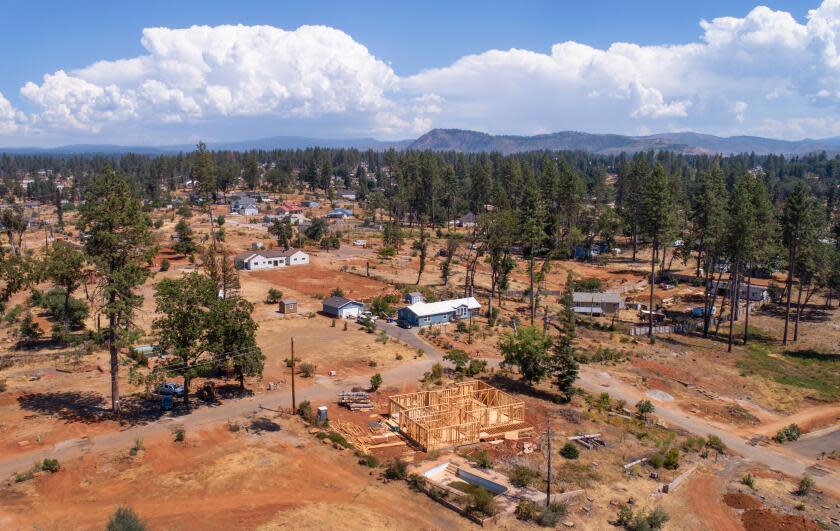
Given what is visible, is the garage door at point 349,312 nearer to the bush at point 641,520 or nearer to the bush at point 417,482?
the bush at point 417,482

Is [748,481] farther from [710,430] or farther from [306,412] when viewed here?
[306,412]

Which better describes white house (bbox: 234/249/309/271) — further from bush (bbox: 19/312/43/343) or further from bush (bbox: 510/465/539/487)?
bush (bbox: 510/465/539/487)

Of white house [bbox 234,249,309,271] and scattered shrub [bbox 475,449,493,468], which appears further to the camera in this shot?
white house [bbox 234,249,309,271]

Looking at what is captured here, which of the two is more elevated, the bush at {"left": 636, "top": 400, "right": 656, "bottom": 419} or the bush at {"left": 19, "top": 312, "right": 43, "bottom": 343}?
the bush at {"left": 19, "top": 312, "right": 43, "bottom": 343}

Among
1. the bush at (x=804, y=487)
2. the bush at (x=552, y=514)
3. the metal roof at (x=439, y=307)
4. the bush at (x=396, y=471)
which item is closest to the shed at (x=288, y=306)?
the metal roof at (x=439, y=307)

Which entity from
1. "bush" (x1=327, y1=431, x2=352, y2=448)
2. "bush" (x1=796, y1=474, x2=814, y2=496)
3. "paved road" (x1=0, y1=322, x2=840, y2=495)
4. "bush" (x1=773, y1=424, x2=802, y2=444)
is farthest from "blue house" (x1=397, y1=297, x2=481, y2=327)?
"bush" (x1=796, y1=474, x2=814, y2=496)

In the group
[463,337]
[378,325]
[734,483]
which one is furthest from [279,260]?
[734,483]

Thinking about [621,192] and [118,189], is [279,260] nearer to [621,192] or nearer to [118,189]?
[118,189]
